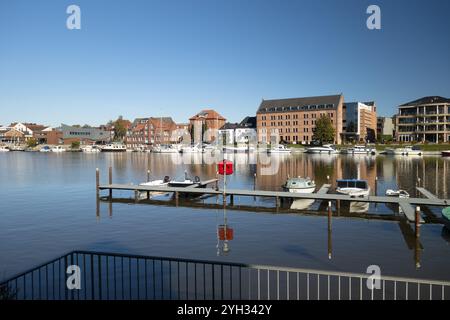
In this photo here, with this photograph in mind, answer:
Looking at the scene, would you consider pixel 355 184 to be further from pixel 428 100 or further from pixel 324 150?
pixel 428 100

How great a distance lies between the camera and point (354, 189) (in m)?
40.7

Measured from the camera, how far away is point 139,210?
128 ft

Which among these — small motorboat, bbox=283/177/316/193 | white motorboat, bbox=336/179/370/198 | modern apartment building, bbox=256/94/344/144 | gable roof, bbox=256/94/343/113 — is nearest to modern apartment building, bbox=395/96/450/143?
modern apartment building, bbox=256/94/344/144

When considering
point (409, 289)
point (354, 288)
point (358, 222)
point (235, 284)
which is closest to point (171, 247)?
point (235, 284)

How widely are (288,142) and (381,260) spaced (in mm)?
156215

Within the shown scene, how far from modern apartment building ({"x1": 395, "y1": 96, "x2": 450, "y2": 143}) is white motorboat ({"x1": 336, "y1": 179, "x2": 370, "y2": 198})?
11788 centimetres

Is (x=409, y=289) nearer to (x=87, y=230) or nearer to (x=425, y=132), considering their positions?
(x=87, y=230)

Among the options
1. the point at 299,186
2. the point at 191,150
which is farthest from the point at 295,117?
the point at 299,186

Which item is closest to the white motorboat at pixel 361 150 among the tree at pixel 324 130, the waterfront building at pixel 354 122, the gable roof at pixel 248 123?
the tree at pixel 324 130

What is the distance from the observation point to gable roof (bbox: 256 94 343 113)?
16900 cm

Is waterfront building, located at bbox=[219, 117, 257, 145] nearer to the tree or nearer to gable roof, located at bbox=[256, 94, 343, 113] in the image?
gable roof, located at bbox=[256, 94, 343, 113]

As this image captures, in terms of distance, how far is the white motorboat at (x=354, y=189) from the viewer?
3894 centimetres

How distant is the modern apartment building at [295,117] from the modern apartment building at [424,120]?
24.9 metres
